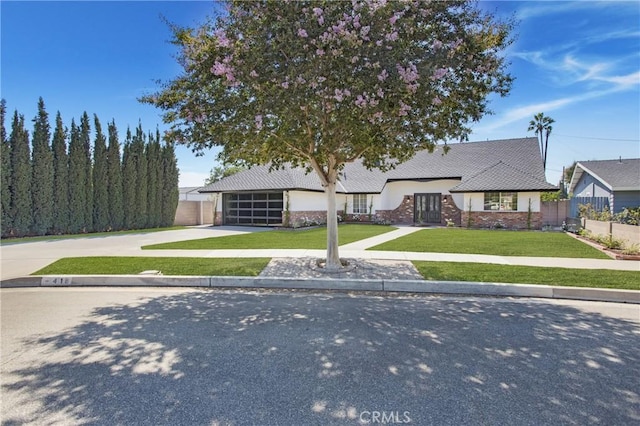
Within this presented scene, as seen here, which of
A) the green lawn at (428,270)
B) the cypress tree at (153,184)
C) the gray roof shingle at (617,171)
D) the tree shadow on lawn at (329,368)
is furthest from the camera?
the cypress tree at (153,184)

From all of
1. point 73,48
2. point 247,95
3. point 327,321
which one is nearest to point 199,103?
point 247,95

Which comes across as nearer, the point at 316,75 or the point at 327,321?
the point at 327,321

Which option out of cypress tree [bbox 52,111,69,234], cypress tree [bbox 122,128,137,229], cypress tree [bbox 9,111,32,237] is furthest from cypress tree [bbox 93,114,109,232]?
cypress tree [bbox 9,111,32,237]

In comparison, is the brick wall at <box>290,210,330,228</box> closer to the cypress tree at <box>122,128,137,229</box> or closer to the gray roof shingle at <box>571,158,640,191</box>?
the cypress tree at <box>122,128,137,229</box>

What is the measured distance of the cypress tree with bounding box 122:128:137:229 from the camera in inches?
822

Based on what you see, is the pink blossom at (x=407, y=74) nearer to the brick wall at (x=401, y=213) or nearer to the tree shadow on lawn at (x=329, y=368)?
the tree shadow on lawn at (x=329, y=368)

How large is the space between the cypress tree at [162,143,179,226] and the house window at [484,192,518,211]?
1993cm

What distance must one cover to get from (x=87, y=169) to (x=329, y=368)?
2004cm

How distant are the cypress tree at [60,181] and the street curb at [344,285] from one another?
40.3 feet

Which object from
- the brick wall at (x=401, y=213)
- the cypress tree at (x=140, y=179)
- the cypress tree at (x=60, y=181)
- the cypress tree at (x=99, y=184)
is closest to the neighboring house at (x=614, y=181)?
the brick wall at (x=401, y=213)

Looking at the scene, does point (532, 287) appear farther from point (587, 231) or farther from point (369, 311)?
point (587, 231)

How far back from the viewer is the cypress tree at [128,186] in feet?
68.5

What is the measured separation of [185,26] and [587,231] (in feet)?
53.7

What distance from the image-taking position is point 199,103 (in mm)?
6918
